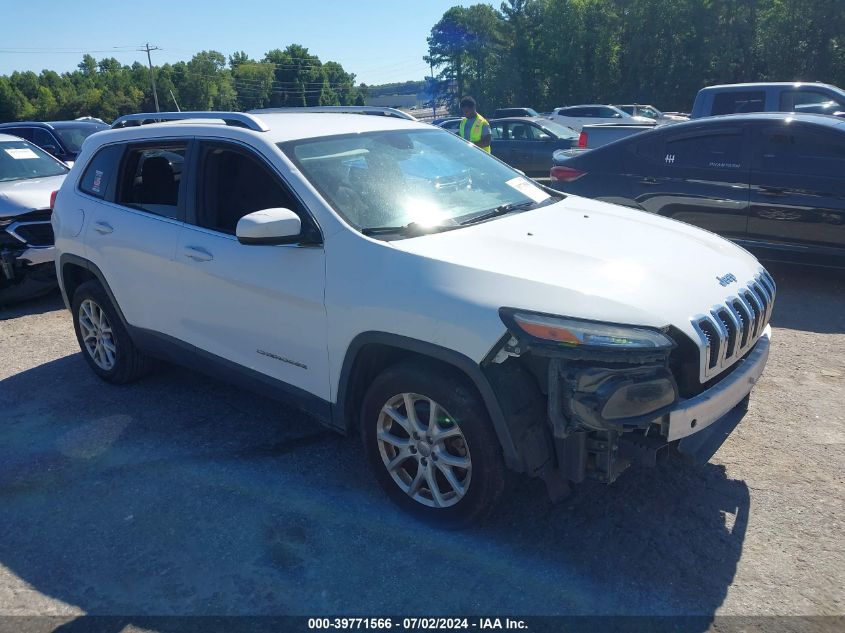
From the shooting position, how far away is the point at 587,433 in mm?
2777

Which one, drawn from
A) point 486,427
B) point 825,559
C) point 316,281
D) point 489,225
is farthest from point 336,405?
point 825,559

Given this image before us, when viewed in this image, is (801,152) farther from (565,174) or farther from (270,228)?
(270,228)

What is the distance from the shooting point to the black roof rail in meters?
3.82

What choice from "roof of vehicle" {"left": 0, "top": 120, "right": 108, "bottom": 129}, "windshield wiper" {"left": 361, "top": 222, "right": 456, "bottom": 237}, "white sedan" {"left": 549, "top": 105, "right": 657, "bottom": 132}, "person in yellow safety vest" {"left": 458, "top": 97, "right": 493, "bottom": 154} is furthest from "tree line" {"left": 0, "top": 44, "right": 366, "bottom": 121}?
"windshield wiper" {"left": 361, "top": 222, "right": 456, "bottom": 237}

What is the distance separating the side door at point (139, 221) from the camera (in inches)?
164

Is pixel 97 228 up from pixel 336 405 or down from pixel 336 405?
up

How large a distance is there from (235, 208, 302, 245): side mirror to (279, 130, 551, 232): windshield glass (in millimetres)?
229

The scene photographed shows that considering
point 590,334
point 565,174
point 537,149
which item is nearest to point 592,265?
point 590,334

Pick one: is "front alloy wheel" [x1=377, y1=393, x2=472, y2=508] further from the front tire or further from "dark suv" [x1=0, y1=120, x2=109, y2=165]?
"dark suv" [x1=0, y1=120, x2=109, y2=165]

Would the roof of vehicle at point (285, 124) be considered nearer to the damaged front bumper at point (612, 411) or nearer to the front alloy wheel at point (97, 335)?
the front alloy wheel at point (97, 335)

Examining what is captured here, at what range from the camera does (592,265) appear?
119 inches

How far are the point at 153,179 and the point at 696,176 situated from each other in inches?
197

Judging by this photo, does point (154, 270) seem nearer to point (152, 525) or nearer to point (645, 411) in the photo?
point (152, 525)

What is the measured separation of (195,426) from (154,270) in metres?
0.99
